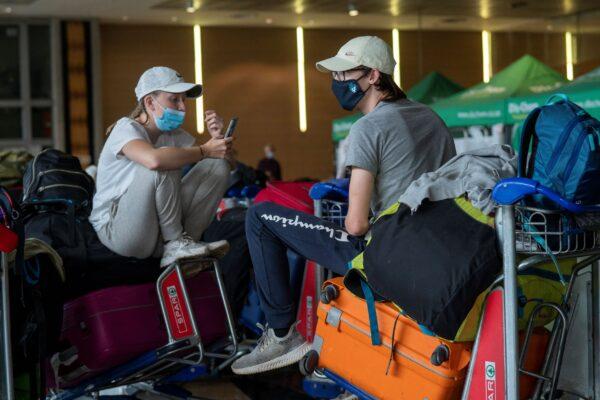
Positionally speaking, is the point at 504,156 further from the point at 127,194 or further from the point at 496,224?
the point at 127,194

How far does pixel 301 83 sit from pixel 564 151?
1939 cm

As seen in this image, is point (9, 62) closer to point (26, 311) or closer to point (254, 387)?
point (254, 387)

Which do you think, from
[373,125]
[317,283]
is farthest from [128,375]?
[373,125]

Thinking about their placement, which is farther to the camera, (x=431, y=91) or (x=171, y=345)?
(x=431, y=91)

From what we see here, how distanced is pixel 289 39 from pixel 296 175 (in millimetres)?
3109

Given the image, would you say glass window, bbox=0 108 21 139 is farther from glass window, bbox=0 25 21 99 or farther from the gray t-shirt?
the gray t-shirt

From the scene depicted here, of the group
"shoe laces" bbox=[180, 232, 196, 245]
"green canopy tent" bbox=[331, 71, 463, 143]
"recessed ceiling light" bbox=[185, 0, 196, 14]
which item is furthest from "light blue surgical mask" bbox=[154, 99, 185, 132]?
"recessed ceiling light" bbox=[185, 0, 196, 14]

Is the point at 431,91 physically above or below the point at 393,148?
above

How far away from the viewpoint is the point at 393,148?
3.24 m

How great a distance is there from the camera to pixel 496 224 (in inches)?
102

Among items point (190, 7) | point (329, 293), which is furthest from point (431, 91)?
point (329, 293)

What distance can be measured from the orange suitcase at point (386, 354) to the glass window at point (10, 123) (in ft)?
56.7

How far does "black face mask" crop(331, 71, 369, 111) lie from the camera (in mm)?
3447

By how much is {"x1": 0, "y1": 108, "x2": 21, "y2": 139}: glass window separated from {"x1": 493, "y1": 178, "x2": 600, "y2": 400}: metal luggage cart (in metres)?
18.0
